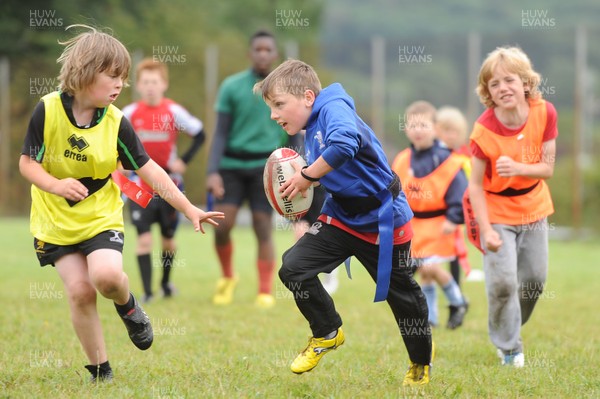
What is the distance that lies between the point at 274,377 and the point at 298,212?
36.7 inches

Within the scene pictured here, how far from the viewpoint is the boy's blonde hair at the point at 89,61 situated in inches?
180

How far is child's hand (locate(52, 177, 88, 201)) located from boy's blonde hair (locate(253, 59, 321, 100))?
1055 mm

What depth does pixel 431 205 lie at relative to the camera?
7.91 m

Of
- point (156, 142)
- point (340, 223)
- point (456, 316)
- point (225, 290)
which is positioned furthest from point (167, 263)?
point (340, 223)

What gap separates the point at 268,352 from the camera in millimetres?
5883

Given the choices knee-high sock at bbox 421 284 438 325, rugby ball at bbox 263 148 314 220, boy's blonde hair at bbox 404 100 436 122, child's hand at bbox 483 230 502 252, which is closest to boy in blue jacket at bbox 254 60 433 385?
rugby ball at bbox 263 148 314 220

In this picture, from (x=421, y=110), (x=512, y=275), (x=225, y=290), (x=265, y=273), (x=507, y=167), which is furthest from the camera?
(x=225, y=290)

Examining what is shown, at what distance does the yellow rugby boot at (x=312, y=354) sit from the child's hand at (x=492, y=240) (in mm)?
1200

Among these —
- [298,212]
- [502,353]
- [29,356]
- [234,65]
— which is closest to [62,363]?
[29,356]

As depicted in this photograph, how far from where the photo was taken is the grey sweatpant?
18.0 ft

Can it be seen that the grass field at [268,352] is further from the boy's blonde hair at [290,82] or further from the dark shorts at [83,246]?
the boy's blonde hair at [290,82]

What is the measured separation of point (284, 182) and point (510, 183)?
1.59 metres

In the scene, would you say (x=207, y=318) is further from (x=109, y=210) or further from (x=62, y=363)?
(x=109, y=210)

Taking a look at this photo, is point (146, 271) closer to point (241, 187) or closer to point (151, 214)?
point (151, 214)
